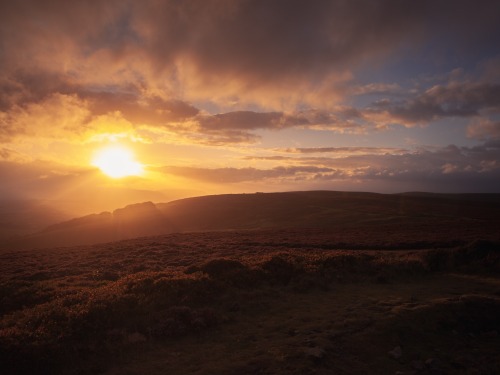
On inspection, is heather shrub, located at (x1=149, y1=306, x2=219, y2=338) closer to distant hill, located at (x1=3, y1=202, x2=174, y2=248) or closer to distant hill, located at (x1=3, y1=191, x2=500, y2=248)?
distant hill, located at (x1=3, y1=191, x2=500, y2=248)

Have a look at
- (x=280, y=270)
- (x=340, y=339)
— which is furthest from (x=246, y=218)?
(x=340, y=339)

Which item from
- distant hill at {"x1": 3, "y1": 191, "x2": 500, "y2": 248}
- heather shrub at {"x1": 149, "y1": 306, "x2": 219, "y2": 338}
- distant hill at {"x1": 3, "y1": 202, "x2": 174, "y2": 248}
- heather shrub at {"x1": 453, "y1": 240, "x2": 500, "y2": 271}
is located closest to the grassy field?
heather shrub at {"x1": 149, "y1": 306, "x2": 219, "y2": 338}

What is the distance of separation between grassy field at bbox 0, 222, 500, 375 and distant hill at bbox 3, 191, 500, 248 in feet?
128

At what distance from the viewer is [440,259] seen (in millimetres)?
23078

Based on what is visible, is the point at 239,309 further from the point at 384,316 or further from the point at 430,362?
the point at 430,362

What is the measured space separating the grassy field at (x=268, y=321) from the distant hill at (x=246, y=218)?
128 feet

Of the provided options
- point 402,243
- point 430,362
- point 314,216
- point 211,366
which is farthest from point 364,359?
point 314,216

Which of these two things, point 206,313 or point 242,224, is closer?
point 206,313

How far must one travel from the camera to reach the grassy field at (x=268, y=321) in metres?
10.5

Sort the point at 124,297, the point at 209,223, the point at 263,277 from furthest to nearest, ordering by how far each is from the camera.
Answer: the point at 209,223 → the point at 263,277 → the point at 124,297

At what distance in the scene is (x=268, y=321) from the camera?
13.8m

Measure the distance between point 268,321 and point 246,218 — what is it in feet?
256

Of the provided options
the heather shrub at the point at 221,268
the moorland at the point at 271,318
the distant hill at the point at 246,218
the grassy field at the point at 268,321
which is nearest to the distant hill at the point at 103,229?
the distant hill at the point at 246,218

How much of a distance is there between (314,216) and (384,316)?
222ft
